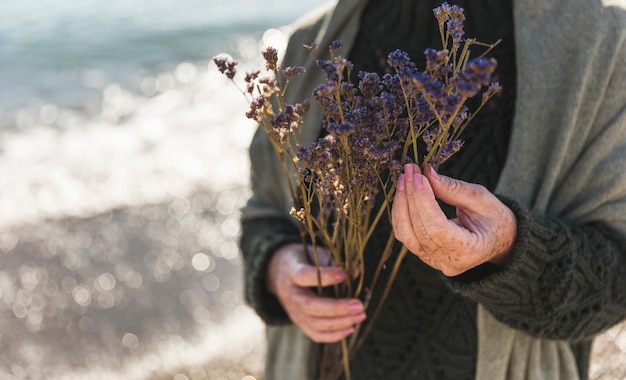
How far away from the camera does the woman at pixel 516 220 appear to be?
1.52 metres

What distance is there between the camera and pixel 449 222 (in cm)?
123

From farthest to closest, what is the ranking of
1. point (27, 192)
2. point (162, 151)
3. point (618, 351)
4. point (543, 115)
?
1. point (162, 151)
2. point (27, 192)
3. point (618, 351)
4. point (543, 115)

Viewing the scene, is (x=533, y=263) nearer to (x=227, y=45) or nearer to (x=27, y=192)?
(x=27, y=192)

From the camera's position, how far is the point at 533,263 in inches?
59.4

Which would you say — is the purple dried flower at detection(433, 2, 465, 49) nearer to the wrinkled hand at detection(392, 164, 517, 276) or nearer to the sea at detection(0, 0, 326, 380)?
the wrinkled hand at detection(392, 164, 517, 276)

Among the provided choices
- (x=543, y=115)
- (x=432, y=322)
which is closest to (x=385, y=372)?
(x=432, y=322)

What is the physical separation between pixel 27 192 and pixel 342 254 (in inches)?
196

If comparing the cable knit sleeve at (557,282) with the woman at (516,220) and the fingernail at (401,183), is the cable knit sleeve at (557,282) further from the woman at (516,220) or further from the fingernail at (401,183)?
the fingernail at (401,183)

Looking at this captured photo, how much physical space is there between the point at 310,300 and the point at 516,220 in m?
0.50

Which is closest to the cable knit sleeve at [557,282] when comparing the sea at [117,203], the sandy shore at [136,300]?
the sandy shore at [136,300]

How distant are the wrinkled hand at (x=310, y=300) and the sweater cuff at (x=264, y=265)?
27 mm

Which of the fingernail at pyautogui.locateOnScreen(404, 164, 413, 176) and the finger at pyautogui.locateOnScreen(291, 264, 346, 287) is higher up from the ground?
the fingernail at pyautogui.locateOnScreen(404, 164, 413, 176)

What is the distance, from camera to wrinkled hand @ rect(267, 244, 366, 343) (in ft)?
5.32

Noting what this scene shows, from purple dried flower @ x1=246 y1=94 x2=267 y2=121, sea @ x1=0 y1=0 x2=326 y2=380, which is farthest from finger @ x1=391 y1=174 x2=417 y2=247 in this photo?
sea @ x1=0 y1=0 x2=326 y2=380
